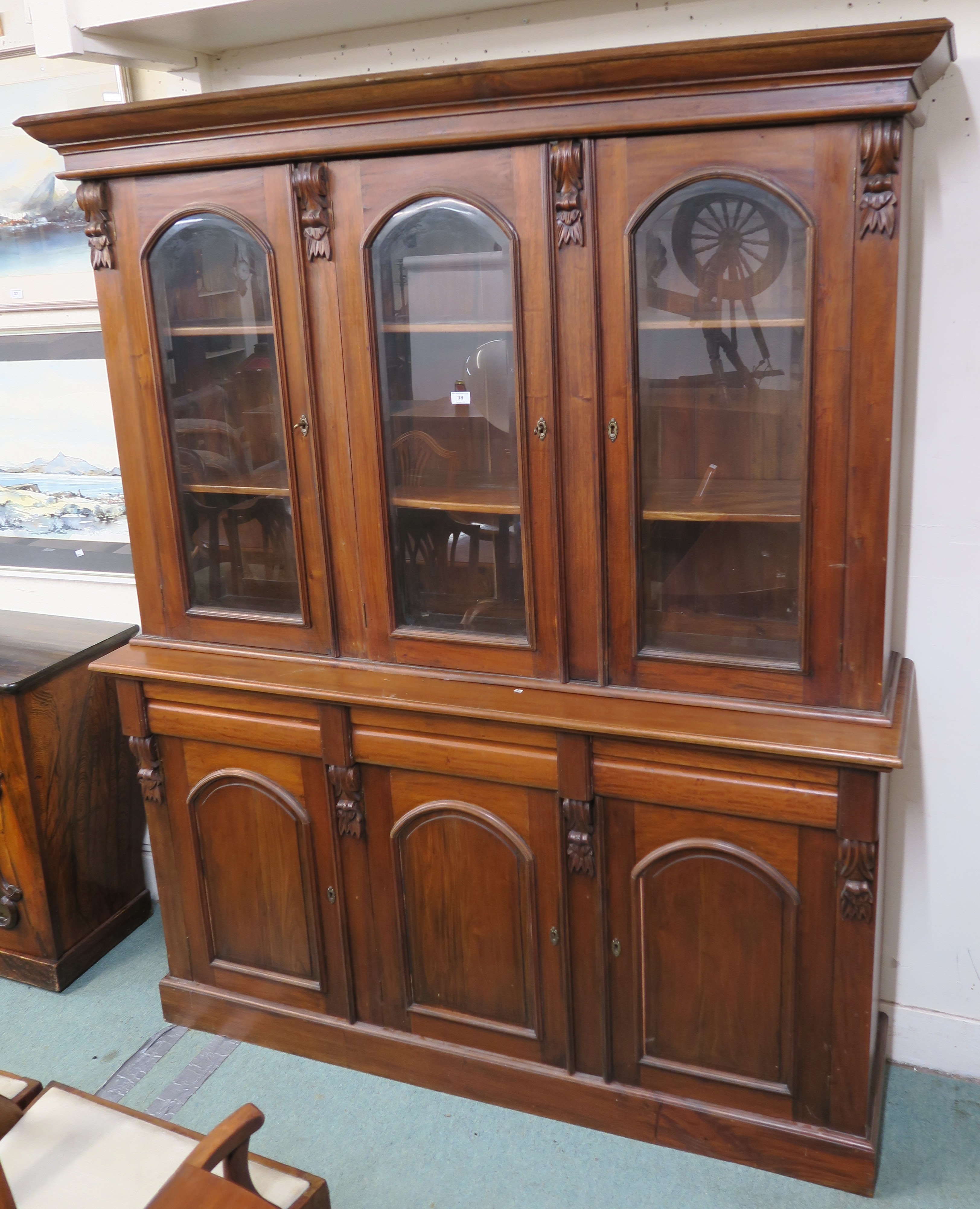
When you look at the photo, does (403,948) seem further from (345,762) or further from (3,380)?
(3,380)

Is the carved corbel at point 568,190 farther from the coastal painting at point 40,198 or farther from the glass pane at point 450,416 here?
the coastal painting at point 40,198

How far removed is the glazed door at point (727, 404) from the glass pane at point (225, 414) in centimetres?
73

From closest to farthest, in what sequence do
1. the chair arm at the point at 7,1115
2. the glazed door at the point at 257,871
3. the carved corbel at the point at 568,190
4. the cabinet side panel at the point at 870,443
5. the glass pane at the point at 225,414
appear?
the chair arm at the point at 7,1115, the cabinet side panel at the point at 870,443, the carved corbel at the point at 568,190, the glass pane at the point at 225,414, the glazed door at the point at 257,871

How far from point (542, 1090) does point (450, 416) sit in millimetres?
1440

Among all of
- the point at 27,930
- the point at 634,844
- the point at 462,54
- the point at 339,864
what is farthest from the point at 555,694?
the point at 27,930

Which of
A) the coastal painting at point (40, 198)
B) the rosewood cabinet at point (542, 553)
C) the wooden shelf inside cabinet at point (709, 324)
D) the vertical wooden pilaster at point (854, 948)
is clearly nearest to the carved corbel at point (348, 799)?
the rosewood cabinet at point (542, 553)

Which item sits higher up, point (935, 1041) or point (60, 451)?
point (60, 451)

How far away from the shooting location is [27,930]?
2.82 meters

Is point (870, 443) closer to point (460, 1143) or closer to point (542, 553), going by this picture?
point (542, 553)

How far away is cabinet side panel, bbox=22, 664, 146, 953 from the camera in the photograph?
8.95ft

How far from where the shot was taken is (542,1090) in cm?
231

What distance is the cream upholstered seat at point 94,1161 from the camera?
1599mm

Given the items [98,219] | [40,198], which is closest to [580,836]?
[98,219]

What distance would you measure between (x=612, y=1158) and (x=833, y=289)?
5.70 ft
